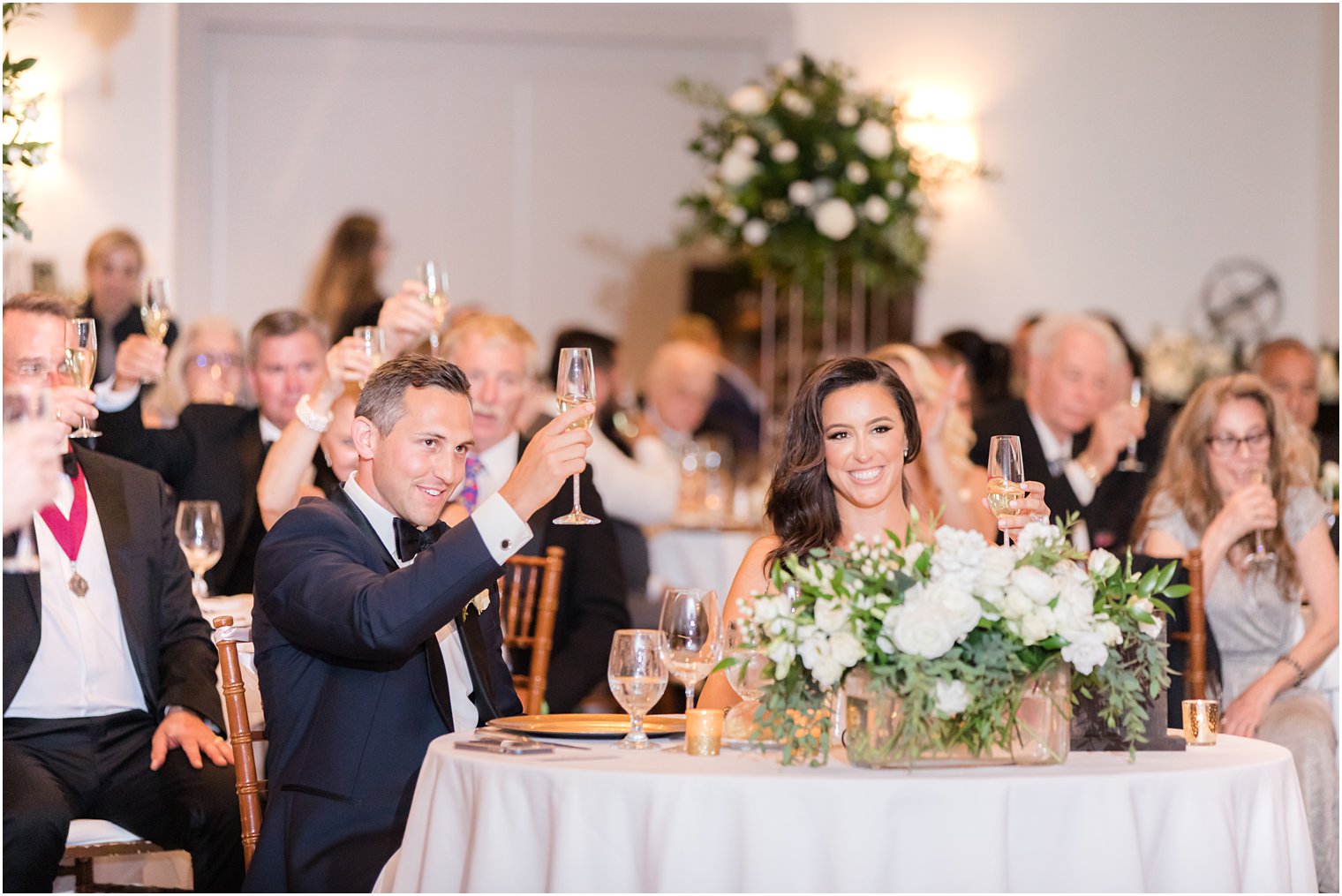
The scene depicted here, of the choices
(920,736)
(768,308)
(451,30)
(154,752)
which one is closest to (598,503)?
(154,752)

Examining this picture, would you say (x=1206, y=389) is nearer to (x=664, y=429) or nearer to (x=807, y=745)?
(x=807, y=745)

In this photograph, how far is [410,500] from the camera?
313 centimetres

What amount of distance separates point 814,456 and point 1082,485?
7.51ft

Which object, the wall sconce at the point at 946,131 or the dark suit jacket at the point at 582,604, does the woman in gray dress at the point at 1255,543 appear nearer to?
the dark suit jacket at the point at 582,604

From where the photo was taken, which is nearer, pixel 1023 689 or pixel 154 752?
pixel 1023 689

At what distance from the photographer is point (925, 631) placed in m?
2.40

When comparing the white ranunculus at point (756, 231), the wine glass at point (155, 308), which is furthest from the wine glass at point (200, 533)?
the white ranunculus at point (756, 231)

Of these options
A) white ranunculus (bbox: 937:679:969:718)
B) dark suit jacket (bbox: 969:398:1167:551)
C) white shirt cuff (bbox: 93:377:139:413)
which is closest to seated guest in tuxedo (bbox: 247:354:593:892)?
white ranunculus (bbox: 937:679:969:718)

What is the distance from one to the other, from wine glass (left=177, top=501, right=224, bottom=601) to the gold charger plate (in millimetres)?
1428

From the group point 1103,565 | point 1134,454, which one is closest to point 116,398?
point 1103,565

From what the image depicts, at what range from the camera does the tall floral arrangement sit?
775 cm

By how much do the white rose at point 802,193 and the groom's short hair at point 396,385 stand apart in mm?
4758

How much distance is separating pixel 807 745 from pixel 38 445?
1.24 meters

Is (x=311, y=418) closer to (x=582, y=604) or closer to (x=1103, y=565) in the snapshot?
(x=582, y=604)
